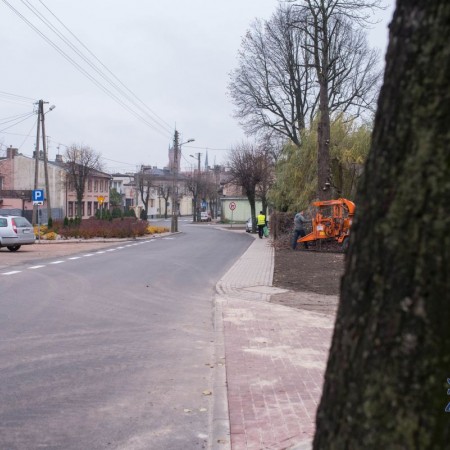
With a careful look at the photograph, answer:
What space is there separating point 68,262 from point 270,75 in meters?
25.3

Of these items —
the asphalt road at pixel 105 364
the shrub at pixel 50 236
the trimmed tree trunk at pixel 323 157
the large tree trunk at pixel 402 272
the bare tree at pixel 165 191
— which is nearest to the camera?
the large tree trunk at pixel 402 272

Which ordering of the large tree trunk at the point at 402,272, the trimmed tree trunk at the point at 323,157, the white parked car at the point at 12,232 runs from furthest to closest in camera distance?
the trimmed tree trunk at the point at 323,157
the white parked car at the point at 12,232
the large tree trunk at the point at 402,272

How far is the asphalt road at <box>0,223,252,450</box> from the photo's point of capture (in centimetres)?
483

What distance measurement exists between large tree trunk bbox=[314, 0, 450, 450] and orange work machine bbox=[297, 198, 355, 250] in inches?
895

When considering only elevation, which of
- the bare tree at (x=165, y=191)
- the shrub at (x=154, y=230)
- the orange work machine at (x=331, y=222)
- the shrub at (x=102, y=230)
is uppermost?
the bare tree at (x=165, y=191)

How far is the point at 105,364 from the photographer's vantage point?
22.8 feet

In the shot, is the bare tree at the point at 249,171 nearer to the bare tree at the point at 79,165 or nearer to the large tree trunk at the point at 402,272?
the bare tree at the point at 79,165

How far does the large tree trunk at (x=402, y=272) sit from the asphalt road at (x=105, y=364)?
3064mm

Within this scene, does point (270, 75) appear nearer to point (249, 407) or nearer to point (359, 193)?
point (249, 407)

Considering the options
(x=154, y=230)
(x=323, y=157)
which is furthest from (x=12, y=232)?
(x=154, y=230)

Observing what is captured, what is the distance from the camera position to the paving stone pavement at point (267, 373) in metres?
4.68

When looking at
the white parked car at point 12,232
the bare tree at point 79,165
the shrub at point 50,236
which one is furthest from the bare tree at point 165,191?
the white parked car at point 12,232

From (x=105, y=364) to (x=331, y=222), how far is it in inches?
745

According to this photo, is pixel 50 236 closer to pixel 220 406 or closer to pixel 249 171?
pixel 249 171
